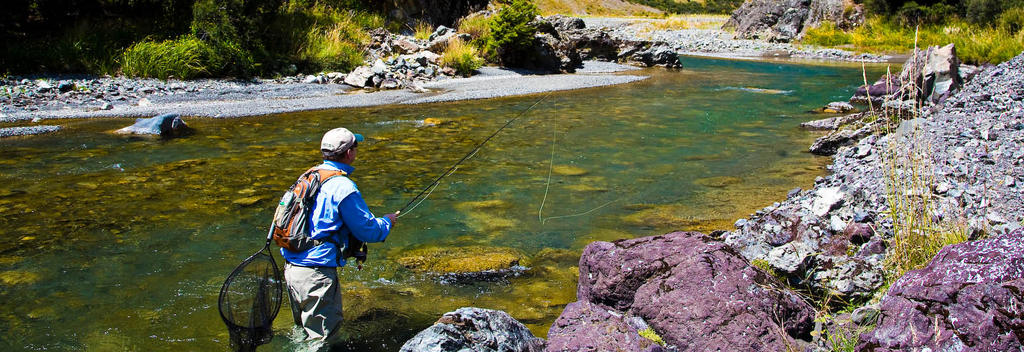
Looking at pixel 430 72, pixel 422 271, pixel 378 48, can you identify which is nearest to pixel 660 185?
pixel 422 271

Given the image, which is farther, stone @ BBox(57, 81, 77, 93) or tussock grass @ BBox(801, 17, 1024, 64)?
tussock grass @ BBox(801, 17, 1024, 64)

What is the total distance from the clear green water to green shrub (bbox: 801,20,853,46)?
81.5 feet

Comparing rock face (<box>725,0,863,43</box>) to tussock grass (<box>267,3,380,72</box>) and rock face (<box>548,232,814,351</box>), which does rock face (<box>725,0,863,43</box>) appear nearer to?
tussock grass (<box>267,3,380,72</box>)

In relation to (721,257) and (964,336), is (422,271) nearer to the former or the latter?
(721,257)

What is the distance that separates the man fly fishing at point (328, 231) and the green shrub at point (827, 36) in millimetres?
37479

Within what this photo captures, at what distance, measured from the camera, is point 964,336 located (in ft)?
9.55

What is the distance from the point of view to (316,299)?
159 inches

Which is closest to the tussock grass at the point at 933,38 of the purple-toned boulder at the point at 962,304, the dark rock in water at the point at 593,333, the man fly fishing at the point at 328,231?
the purple-toned boulder at the point at 962,304

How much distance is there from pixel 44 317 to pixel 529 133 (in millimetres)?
8709

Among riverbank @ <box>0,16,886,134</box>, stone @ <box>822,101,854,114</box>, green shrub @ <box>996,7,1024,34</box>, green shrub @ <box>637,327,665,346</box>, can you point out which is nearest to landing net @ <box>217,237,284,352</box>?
green shrub @ <box>637,327,665,346</box>

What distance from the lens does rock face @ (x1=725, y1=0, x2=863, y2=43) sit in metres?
39.3

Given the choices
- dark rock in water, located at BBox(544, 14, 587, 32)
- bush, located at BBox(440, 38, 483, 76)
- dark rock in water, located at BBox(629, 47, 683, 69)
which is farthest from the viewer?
dark rock in water, located at BBox(544, 14, 587, 32)

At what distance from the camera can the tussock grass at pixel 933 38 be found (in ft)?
58.0

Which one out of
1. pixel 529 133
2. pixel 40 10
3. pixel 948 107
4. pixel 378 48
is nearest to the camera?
pixel 948 107
